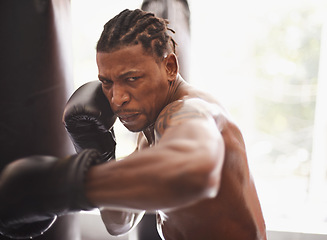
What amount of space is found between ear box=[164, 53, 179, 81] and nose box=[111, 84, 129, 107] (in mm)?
160

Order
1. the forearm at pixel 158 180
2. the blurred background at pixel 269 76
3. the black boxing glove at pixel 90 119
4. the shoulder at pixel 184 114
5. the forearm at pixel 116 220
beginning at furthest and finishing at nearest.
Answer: the blurred background at pixel 269 76
the forearm at pixel 116 220
the black boxing glove at pixel 90 119
the shoulder at pixel 184 114
the forearm at pixel 158 180

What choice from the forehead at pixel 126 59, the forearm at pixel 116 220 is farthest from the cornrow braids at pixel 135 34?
the forearm at pixel 116 220

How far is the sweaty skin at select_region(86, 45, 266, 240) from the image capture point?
478 millimetres

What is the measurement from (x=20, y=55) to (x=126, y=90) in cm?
56

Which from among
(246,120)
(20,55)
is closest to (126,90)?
(20,55)

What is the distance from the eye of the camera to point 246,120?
132 inches

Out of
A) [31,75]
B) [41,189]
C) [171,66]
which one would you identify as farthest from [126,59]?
[31,75]

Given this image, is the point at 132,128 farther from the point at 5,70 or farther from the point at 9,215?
the point at 5,70

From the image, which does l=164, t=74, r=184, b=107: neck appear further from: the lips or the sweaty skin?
the lips

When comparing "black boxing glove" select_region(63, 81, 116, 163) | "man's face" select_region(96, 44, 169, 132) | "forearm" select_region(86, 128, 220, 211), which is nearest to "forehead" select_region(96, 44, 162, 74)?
"man's face" select_region(96, 44, 169, 132)

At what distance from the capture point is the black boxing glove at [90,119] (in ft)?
3.30

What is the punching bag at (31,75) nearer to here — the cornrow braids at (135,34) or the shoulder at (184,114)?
the cornrow braids at (135,34)

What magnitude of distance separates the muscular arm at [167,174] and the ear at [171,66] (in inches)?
14.7

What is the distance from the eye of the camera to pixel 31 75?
3.72ft
